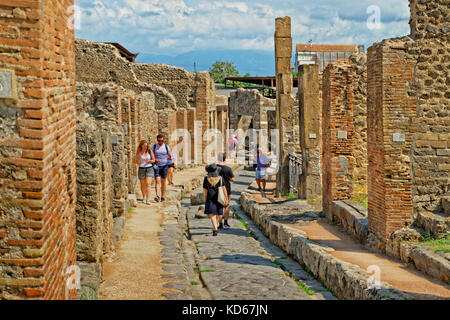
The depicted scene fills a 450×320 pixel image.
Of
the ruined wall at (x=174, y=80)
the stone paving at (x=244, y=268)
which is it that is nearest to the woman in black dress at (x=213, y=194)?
the stone paving at (x=244, y=268)

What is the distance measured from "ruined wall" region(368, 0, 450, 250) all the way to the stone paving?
1868 millimetres

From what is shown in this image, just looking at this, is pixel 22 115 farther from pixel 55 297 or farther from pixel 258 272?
pixel 258 272

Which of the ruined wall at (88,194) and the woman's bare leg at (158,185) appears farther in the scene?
the woman's bare leg at (158,185)

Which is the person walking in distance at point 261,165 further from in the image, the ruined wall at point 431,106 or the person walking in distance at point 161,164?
the ruined wall at point 431,106

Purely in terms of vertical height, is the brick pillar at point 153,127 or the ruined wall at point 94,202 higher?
the brick pillar at point 153,127

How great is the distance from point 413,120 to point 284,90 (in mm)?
8725

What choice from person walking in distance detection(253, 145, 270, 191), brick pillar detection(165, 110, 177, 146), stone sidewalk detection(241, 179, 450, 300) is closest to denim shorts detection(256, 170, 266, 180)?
person walking in distance detection(253, 145, 270, 191)

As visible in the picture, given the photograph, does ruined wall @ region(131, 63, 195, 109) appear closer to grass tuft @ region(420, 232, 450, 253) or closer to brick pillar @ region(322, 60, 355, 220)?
brick pillar @ region(322, 60, 355, 220)

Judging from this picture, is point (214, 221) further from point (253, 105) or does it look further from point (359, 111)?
point (253, 105)

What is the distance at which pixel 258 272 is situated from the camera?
941 centimetres

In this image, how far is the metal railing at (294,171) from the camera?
17969mm

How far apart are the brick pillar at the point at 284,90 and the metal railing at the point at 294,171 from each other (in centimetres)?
17
